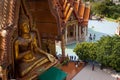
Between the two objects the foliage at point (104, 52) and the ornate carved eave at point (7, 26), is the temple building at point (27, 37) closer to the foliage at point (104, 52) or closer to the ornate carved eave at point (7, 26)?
the ornate carved eave at point (7, 26)

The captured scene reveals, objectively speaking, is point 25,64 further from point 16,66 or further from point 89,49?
point 89,49

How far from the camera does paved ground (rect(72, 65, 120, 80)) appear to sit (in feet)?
55.1

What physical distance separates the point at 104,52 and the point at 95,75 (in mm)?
1487

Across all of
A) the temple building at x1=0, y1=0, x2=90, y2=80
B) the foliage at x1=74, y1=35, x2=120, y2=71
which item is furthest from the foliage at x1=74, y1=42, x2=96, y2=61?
the temple building at x1=0, y1=0, x2=90, y2=80

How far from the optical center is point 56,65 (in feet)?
24.9

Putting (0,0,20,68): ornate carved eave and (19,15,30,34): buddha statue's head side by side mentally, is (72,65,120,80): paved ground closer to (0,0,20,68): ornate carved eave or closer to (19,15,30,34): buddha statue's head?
(19,15,30,34): buddha statue's head

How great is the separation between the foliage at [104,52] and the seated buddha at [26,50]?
961 cm

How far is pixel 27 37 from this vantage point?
269 inches

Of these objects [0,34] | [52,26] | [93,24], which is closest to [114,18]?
[93,24]

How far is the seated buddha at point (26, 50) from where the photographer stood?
21.7 feet

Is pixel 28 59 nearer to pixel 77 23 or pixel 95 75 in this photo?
pixel 95 75

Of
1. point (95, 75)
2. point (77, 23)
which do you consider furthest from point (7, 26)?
point (77, 23)

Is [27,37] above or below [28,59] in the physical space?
above

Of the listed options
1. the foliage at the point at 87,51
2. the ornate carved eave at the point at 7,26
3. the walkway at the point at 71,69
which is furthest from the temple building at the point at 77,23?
the ornate carved eave at the point at 7,26
